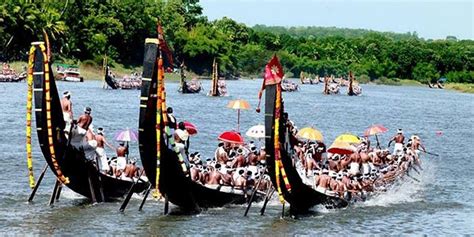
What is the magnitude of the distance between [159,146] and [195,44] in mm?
104211

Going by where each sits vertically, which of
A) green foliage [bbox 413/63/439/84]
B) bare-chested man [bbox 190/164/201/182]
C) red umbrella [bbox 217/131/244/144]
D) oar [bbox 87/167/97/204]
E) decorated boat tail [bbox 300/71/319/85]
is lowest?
decorated boat tail [bbox 300/71/319/85]

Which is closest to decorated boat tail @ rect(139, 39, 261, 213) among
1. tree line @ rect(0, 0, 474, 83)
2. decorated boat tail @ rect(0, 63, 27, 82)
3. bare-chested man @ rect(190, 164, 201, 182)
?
bare-chested man @ rect(190, 164, 201, 182)

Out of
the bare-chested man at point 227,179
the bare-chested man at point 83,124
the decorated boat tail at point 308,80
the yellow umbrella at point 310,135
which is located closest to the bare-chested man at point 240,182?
the bare-chested man at point 227,179

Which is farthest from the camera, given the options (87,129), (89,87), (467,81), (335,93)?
(467,81)

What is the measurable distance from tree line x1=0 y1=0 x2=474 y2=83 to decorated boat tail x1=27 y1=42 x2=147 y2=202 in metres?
67.3

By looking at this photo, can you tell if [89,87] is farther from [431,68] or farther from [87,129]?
[431,68]

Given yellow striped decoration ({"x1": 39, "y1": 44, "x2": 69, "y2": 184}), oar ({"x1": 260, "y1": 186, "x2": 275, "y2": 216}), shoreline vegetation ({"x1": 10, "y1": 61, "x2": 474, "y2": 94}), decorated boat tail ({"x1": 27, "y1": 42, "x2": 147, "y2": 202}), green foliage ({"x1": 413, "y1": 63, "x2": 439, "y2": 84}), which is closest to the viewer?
yellow striped decoration ({"x1": 39, "y1": 44, "x2": 69, "y2": 184})

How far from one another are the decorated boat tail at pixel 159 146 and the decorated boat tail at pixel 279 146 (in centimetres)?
225

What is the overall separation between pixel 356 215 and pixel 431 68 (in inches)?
4957

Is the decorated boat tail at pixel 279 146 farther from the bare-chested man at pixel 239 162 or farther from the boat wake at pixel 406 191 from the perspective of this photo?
the boat wake at pixel 406 191

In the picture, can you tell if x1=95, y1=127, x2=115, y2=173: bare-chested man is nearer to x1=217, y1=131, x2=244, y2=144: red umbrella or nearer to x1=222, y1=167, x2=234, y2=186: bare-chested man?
x1=222, y1=167, x2=234, y2=186: bare-chested man

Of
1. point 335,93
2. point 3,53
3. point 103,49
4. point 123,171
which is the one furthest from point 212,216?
point 335,93

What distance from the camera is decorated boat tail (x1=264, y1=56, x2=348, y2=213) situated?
22531mm

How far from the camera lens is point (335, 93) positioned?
372 ft
